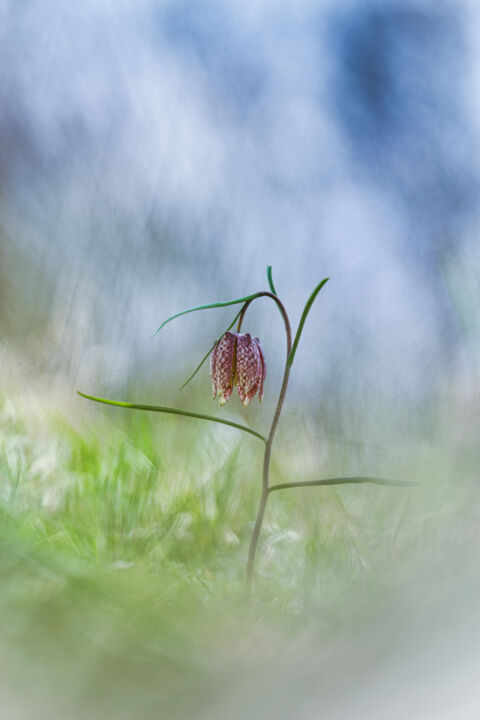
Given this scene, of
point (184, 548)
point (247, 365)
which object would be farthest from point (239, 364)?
point (184, 548)

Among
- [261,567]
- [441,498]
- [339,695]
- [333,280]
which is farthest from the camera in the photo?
[333,280]

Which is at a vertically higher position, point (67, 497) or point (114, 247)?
point (114, 247)

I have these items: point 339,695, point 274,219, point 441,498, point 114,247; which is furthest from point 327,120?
point 339,695

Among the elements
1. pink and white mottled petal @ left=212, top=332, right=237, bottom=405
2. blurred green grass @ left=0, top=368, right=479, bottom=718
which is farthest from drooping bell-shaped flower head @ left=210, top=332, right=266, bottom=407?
blurred green grass @ left=0, top=368, right=479, bottom=718

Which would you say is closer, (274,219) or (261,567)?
(261,567)

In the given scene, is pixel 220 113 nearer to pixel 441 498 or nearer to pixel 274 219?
pixel 274 219

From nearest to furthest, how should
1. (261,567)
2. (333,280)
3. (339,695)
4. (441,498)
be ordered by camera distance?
(339,695) → (441,498) → (261,567) → (333,280)

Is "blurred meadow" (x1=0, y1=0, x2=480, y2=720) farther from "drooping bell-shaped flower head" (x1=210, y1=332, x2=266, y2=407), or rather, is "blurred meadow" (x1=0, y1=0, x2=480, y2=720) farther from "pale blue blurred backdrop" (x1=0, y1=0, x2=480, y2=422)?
"drooping bell-shaped flower head" (x1=210, y1=332, x2=266, y2=407)
